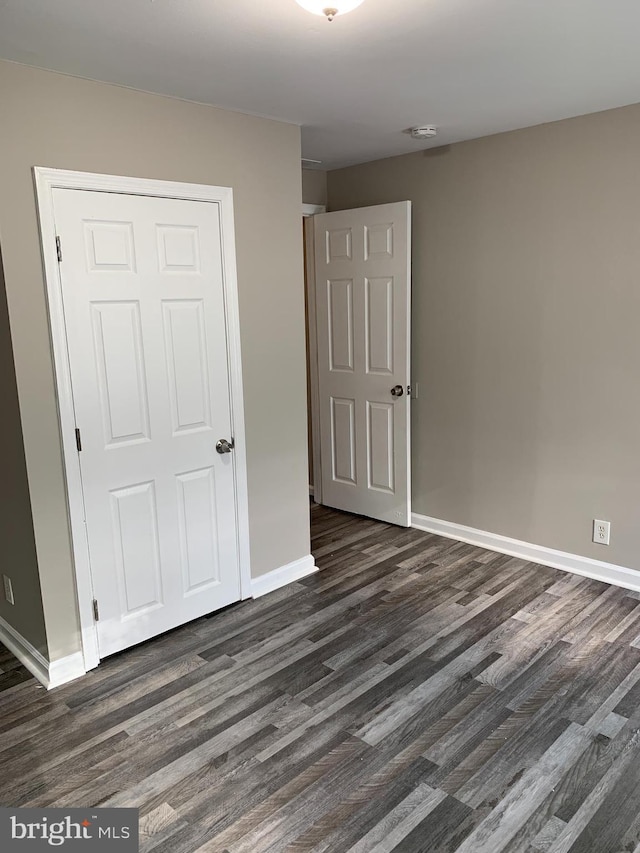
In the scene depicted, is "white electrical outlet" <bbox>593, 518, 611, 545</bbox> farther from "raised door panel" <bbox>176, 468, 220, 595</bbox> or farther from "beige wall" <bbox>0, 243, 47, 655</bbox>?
"beige wall" <bbox>0, 243, 47, 655</bbox>

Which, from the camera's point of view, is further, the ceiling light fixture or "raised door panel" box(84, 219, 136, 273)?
"raised door panel" box(84, 219, 136, 273)

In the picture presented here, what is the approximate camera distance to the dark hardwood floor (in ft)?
6.35

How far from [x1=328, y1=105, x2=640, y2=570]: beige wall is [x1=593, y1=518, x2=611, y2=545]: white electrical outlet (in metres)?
0.03

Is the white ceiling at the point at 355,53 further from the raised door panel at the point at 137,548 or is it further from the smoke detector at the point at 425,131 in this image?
the raised door panel at the point at 137,548

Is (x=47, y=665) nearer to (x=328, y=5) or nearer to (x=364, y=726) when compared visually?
(x=364, y=726)

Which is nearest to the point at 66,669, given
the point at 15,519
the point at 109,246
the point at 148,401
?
the point at 15,519

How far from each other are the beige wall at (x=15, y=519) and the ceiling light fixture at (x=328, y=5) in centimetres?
144

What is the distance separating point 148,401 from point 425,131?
204 centimetres

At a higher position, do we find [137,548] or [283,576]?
[137,548]

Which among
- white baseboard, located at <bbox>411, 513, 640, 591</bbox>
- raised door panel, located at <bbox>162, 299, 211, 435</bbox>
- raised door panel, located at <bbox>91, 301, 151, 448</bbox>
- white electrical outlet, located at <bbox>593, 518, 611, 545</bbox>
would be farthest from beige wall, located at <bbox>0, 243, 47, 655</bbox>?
white electrical outlet, located at <bbox>593, 518, 611, 545</bbox>

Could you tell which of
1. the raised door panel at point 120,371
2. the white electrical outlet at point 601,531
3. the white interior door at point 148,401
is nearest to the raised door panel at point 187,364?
the white interior door at point 148,401

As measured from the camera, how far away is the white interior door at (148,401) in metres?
2.60

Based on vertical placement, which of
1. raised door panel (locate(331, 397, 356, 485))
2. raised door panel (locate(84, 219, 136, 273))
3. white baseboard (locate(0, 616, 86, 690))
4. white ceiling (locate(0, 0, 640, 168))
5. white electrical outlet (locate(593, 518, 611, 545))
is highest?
white ceiling (locate(0, 0, 640, 168))

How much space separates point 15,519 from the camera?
8.81ft
